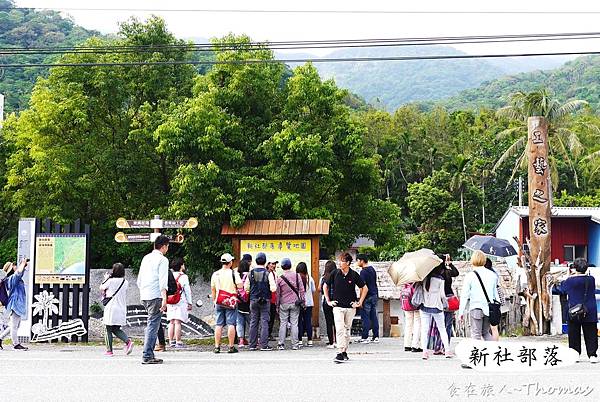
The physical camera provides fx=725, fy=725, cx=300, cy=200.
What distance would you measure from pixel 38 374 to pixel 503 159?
120 ft

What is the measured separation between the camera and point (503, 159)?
43031 millimetres

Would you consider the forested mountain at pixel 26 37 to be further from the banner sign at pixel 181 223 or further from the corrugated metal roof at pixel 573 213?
the banner sign at pixel 181 223

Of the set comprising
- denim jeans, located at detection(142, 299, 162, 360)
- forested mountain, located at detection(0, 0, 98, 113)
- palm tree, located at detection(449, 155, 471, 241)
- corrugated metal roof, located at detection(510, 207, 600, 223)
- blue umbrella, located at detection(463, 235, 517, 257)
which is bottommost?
denim jeans, located at detection(142, 299, 162, 360)

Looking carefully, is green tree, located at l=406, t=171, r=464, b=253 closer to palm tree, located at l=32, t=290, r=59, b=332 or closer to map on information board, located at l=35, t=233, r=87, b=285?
map on information board, located at l=35, t=233, r=87, b=285

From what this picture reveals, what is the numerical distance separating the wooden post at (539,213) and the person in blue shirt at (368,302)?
12.2 ft

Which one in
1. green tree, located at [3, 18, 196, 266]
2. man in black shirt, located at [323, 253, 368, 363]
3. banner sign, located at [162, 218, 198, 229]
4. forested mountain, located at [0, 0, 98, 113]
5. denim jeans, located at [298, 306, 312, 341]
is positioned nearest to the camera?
man in black shirt, located at [323, 253, 368, 363]

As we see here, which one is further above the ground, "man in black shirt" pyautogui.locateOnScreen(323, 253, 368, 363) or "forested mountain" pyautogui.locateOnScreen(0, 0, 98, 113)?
"forested mountain" pyautogui.locateOnScreen(0, 0, 98, 113)

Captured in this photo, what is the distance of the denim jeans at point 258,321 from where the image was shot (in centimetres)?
1385

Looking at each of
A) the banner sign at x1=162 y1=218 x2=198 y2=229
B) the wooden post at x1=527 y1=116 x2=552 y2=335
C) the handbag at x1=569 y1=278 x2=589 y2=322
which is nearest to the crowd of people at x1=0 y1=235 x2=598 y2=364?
the handbag at x1=569 y1=278 x2=589 y2=322

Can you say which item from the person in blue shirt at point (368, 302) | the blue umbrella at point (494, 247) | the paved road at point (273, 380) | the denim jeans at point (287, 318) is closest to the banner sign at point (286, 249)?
the person in blue shirt at point (368, 302)

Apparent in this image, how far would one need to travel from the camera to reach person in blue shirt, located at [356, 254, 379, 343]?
15.0 meters

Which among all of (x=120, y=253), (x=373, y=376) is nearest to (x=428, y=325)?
(x=373, y=376)

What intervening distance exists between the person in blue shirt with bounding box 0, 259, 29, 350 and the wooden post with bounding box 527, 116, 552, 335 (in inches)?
431

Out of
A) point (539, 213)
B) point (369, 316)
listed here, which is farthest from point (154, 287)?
point (539, 213)
